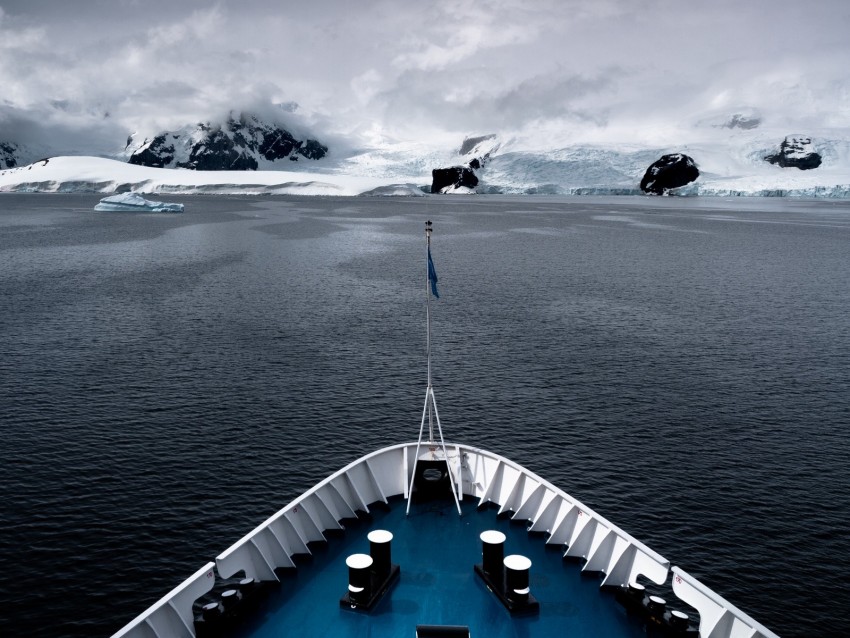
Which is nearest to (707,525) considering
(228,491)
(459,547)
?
(459,547)

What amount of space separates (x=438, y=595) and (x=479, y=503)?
7.02 m

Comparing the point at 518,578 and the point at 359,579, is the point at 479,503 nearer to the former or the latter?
the point at 518,578

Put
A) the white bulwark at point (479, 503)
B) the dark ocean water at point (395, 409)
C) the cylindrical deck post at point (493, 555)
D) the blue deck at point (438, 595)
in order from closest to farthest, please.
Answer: the white bulwark at point (479, 503) → the blue deck at point (438, 595) → the cylindrical deck post at point (493, 555) → the dark ocean water at point (395, 409)

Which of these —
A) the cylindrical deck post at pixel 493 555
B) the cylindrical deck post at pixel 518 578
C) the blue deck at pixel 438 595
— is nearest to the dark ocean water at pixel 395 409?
the blue deck at pixel 438 595

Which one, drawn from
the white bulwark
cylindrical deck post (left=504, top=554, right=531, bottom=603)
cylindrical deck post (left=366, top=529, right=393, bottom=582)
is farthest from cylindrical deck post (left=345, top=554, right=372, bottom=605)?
cylindrical deck post (left=504, top=554, right=531, bottom=603)

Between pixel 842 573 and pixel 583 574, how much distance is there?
15.7 meters

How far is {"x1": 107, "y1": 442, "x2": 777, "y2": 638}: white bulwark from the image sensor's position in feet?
67.5

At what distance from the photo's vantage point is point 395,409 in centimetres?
5156

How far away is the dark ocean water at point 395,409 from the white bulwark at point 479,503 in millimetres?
8680

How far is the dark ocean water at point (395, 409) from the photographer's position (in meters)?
33.2

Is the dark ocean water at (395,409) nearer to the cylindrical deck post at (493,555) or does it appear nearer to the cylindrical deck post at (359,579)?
the cylindrical deck post at (359,579)

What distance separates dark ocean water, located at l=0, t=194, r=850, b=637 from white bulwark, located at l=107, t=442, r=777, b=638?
8.68 m

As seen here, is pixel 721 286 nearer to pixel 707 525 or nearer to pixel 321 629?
pixel 707 525

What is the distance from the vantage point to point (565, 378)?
58094 mm
